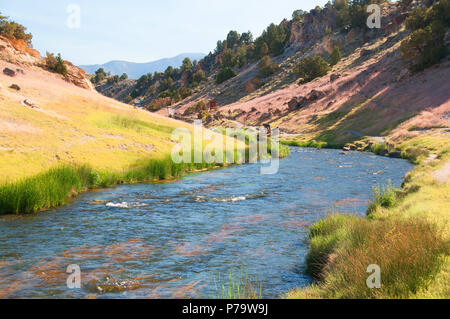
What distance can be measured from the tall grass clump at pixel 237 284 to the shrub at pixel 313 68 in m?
111

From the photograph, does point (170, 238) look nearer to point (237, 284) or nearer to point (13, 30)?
point (237, 284)

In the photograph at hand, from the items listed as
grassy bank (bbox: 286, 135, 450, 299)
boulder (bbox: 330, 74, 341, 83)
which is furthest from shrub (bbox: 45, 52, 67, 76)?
boulder (bbox: 330, 74, 341, 83)

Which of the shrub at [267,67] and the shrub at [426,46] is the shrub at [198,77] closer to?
the shrub at [267,67]

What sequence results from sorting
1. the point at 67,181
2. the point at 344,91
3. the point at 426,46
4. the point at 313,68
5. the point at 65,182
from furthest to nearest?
the point at 313,68 → the point at 344,91 → the point at 426,46 → the point at 67,181 → the point at 65,182

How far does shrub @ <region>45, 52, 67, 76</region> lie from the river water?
103ft

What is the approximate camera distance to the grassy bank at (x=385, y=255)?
29.1 feet

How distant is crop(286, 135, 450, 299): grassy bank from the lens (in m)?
8.88

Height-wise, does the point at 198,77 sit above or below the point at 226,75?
above

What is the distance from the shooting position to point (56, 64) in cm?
5425

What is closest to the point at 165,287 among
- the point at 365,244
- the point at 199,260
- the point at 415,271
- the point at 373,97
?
the point at 199,260

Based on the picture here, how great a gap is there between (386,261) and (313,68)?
11406 cm

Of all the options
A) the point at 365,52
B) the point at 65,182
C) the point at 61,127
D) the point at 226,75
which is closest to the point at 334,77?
A: the point at 365,52

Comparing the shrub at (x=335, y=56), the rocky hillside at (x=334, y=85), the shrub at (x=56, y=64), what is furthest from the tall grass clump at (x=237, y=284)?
the shrub at (x=335, y=56)

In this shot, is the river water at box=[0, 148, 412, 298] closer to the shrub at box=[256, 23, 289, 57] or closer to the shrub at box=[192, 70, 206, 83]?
the shrub at box=[256, 23, 289, 57]
